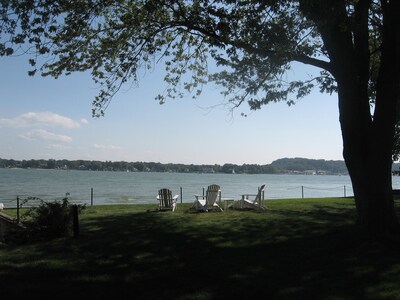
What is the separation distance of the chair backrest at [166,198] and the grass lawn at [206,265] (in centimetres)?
610

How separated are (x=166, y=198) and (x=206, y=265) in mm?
9886

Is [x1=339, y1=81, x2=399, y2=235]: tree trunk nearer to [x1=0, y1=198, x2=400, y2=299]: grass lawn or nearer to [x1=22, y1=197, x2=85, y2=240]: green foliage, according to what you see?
[x1=0, y1=198, x2=400, y2=299]: grass lawn

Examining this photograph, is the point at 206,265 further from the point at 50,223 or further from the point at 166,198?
the point at 166,198

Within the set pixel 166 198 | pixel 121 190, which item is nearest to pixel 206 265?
pixel 166 198

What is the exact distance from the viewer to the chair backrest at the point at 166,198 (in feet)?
54.9

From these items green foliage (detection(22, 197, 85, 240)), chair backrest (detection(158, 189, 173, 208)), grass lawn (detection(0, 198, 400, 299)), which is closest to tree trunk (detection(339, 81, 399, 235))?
grass lawn (detection(0, 198, 400, 299))

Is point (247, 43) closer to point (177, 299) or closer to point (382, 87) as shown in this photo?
point (382, 87)

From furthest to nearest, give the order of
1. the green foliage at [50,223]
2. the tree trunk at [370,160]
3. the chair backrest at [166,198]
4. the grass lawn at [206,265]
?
the chair backrest at [166,198], the green foliage at [50,223], the tree trunk at [370,160], the grass lawn at [206,265]

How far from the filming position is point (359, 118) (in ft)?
30.1

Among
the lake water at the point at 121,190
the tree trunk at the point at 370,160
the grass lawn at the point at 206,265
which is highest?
the tree trunk at the point at 370,160

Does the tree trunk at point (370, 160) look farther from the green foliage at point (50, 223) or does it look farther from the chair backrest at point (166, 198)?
the chair backrest at point (166, 198)

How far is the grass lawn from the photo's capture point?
5.60 meters

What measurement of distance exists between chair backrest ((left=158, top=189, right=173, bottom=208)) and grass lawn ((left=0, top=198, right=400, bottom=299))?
240 inches

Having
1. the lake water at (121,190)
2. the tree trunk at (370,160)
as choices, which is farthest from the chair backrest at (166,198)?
the tree trunk at (370,160)
